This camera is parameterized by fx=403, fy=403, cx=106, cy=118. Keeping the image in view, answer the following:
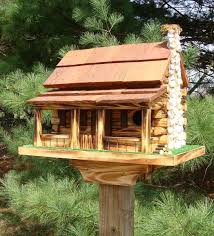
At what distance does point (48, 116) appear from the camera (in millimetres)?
2518

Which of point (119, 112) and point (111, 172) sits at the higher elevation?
point (119, 112)

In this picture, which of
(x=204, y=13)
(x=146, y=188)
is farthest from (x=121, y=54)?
(x=204, y=13)

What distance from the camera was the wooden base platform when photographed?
1.28 meters

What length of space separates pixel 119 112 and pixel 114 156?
211 millimetres

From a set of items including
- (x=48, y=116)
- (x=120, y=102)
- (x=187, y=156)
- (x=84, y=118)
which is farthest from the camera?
(x=48, y=116)

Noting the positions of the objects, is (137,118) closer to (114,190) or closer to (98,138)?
(98,138)

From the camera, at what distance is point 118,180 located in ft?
5.06

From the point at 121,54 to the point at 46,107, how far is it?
350 mm

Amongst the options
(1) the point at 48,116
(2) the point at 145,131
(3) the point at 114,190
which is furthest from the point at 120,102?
(1) the point at 48,116

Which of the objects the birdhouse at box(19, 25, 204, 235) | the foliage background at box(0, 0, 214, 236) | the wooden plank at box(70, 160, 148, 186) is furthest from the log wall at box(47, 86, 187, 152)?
the foliage background at box(0, 0, 214, 236)

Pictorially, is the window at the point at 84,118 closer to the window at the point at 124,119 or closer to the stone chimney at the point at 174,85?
the window at the point at 124,119

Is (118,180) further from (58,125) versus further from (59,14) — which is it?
(59,14)

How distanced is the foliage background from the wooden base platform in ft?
1.75

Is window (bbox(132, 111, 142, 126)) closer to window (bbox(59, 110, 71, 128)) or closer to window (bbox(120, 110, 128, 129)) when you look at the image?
window (bbox(120, 110, 128, 129))
